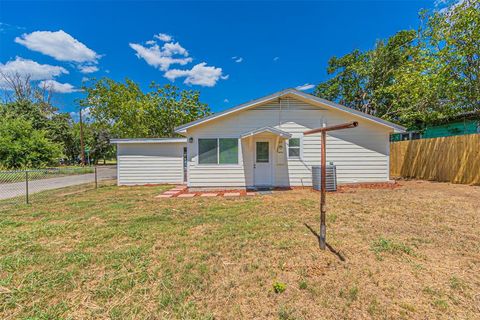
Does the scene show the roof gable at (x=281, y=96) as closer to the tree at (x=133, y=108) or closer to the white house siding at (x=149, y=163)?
the white house siding at (x=149, y=163)

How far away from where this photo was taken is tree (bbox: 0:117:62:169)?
15281mm

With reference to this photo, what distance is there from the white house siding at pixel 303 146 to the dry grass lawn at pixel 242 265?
140 inches

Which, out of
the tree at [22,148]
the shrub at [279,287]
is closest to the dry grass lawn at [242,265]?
the shrub at [279,287]

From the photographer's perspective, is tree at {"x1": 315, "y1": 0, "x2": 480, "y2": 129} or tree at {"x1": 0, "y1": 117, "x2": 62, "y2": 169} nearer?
tree at {"x1": 315, "y1": 0, "x2": 480, "y2": 129}

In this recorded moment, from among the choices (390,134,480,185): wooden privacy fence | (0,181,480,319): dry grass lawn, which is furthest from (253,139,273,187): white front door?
(390,134,480,185): wooden privacy fence

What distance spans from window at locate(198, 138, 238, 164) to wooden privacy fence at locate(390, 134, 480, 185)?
907 cm

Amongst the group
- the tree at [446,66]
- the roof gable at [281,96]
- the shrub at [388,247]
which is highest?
the tree at [446,66]

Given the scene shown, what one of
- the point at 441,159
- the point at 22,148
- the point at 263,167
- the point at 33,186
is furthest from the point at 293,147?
the point at 22,148

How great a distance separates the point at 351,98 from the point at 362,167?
1428 centimetres

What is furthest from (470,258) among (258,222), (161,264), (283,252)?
(161,264)

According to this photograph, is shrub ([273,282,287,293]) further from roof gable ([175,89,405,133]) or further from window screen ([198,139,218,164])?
roof gable ([175,89,405,133])

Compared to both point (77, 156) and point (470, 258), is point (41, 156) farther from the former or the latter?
point (470, 258)

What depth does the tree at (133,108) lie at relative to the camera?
1639 cm

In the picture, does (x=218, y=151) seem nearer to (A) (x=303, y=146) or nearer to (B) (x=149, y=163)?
(A) (x=303, y=146)
